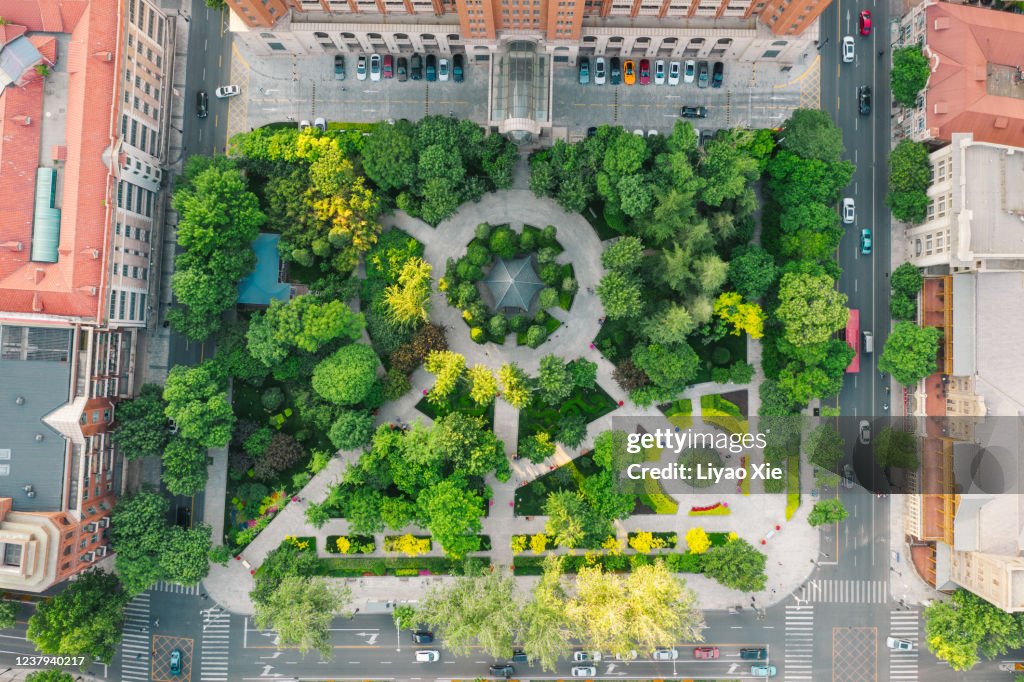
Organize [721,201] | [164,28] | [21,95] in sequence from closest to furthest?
[21,95]
[721,201]
[164,28]

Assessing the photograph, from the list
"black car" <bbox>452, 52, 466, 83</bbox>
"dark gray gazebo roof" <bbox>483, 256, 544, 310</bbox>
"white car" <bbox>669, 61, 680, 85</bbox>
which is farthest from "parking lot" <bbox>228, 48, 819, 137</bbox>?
"dark gray gazebo roof" <bbox>483, 256, 544, 310</bbox>

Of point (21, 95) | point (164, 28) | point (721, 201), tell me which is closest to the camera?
point (21, 95)

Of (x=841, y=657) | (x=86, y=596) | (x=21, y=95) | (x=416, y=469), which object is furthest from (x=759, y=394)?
(x=21, y=95)

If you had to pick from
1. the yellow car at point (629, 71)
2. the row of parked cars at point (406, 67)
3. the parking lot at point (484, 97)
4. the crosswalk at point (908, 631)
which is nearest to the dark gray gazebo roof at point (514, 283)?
the parking lot at point (484, 97)

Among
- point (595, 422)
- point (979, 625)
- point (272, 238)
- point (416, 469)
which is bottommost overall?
point (979, 625)

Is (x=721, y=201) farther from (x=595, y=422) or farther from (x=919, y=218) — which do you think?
(x=595, y=422)

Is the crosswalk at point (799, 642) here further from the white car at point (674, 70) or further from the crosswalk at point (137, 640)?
the crosswalk at point (137, 640)

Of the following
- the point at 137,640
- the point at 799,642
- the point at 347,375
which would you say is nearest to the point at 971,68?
the point at 799,642
